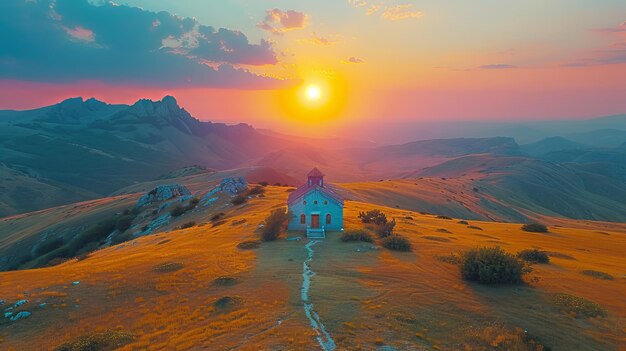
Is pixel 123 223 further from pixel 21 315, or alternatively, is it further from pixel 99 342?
pixel 99 342

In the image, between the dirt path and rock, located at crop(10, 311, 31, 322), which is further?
rock, located at crop(10, 311, 31, 322)

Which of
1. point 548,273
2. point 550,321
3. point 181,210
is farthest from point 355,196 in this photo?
point 550,321

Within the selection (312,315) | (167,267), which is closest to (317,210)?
(167,267)

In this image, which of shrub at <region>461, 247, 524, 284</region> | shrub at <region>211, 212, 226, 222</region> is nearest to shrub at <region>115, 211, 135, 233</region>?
shrub at <region>211, 212, 226, 222</region>

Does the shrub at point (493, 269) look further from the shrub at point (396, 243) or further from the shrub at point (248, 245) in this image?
the shrub at point (248, 245)

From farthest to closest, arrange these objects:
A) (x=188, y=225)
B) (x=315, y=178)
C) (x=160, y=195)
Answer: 1. (x=160, y=195)
2. (x=188, y=225)
3. (x=315, y=178)

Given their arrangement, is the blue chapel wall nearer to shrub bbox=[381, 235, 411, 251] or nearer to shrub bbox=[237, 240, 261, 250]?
shrub bbox=[237, 240, 261, 250]
